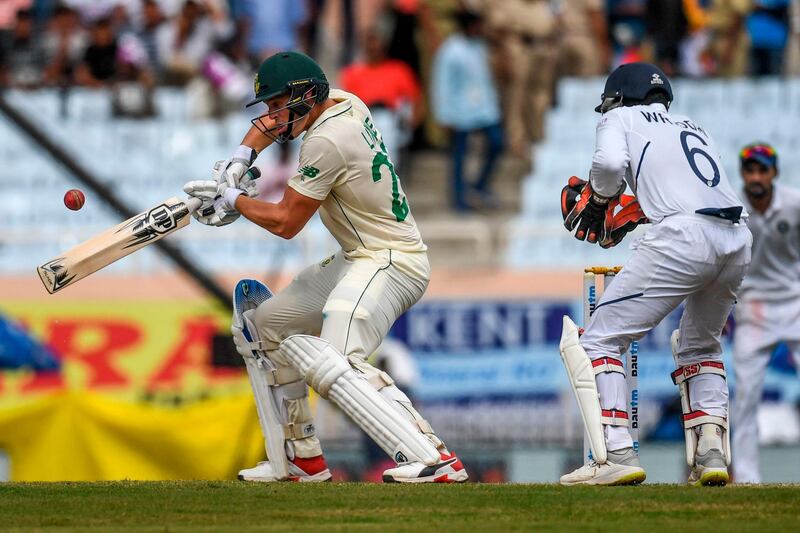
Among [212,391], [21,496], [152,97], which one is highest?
[152,97]

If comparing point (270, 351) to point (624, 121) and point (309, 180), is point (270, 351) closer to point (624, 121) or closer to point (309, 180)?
point (309, 180)

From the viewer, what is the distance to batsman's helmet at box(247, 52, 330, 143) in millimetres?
6754

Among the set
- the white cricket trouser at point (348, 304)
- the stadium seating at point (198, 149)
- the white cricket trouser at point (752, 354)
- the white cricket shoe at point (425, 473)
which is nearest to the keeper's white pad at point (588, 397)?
the white cricket shoe at point (425, 473)

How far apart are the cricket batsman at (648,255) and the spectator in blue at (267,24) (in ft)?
29.5

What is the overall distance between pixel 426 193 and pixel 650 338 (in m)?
3.86

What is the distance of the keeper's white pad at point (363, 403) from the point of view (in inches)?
255

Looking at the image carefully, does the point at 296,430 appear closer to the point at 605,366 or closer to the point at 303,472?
the point at 303,472

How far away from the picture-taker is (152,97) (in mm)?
14984

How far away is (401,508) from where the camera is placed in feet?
18.8

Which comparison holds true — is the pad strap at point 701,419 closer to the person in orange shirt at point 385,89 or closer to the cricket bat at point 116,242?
the cricket bat at point 116,242

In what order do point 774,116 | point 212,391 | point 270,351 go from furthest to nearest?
point 774,116, point 212,391, point 270,351

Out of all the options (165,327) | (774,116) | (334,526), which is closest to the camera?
(334,526)

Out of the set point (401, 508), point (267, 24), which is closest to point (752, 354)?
point (401, 508)

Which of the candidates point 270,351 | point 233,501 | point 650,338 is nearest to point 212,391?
point 650,338
